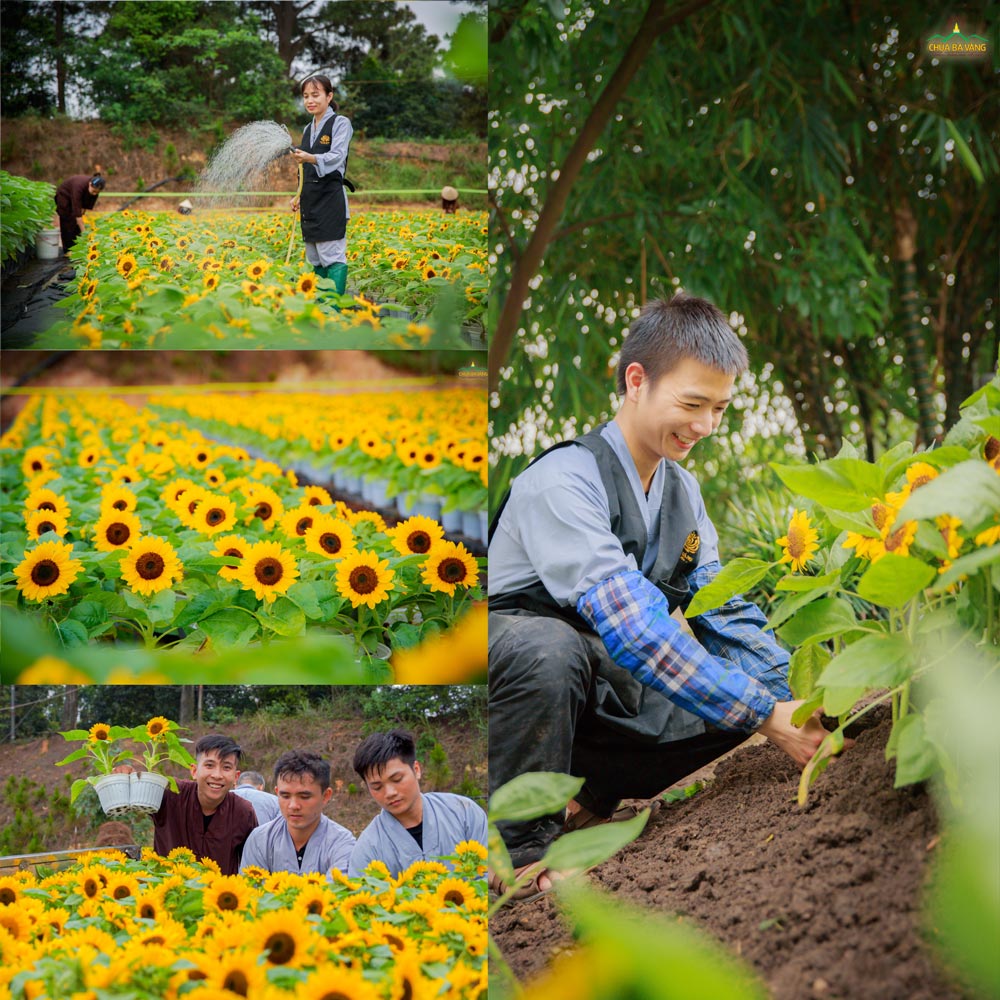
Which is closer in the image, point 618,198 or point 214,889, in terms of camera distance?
point 214,889

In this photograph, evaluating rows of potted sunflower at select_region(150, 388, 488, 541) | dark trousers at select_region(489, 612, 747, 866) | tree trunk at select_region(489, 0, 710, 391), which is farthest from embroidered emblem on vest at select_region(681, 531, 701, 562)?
tree trunk at select_region(489, 0, 710, 391)

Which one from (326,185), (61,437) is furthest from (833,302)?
(61,437)

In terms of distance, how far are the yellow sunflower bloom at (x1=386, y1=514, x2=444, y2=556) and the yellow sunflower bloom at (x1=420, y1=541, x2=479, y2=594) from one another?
0.06ft

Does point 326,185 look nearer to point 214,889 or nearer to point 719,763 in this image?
point 214,889

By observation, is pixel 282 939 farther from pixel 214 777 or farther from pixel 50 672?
pixel 50 672

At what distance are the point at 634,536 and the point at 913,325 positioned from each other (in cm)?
220

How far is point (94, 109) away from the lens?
1.03 m

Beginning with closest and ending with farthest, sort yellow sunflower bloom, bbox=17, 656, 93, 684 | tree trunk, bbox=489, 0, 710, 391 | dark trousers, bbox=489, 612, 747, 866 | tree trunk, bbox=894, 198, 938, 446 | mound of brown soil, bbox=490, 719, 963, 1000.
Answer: mound of brown soil, bbox=490, 719, 963, 1000, yellow sunflower bloom, bbox=17, 656, 93, 684, dark trousers, bbox=489, 612, 747, 866, tree trunk, bbox=489, 0, 710, 391, tree trunk, bbox=894, 198, 938, 446

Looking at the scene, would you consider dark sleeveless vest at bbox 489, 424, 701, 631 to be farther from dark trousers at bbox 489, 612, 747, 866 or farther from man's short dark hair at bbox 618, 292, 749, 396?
man's short dark hair at bbox 618, 292, 749, 396

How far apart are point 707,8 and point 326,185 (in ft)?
7.64

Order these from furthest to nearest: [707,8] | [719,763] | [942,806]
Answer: [707,8] → [719,763] → [942,806]

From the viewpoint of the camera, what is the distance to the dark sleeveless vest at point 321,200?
3.37 ft

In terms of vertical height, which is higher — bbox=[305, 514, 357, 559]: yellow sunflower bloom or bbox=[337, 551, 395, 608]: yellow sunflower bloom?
bbox=[305, 514, 357, 559]: yellow sunflower bloom

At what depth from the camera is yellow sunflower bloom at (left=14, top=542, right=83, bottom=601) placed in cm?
100
